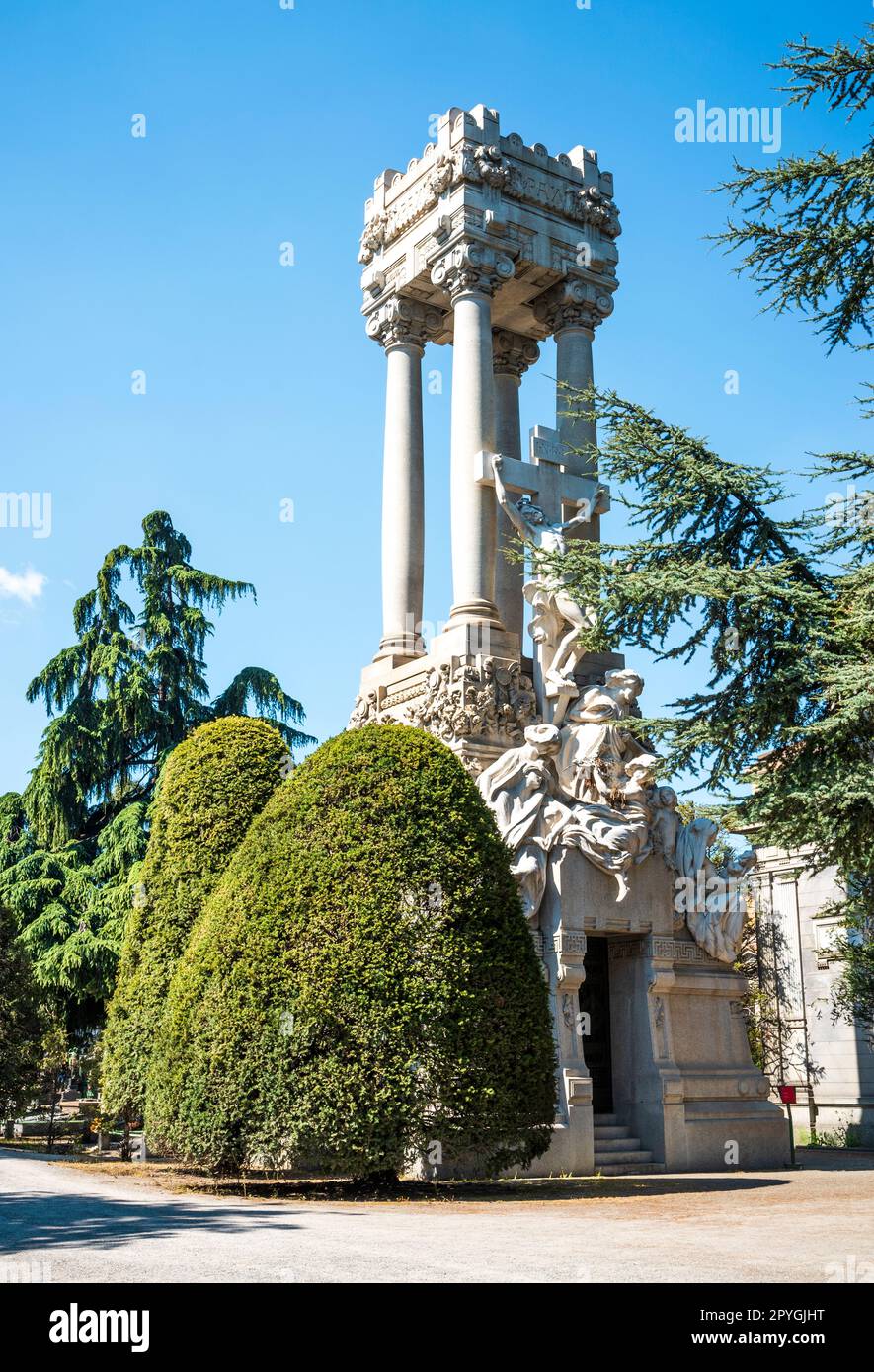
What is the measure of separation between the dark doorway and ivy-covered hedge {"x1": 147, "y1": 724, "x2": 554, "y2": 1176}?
559 cm

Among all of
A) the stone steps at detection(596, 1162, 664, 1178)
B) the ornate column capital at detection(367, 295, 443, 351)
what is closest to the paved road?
the stone steps at detection(596, 1162, 664, 1178)

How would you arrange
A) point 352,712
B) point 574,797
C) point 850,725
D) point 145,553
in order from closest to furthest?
point 850,725, point 574,797, point 352,712, point 145,553

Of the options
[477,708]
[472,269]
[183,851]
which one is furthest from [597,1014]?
[472,269]

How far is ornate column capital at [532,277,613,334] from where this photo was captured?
2422cm

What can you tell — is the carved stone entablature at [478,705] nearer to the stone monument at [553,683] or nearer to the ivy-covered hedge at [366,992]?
the stone monument at [553,683]

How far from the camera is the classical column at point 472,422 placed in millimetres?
21438

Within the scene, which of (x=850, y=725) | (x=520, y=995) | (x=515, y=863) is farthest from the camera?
(x=515, y=863)

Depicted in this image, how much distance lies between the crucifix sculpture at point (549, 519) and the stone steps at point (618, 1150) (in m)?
5.66

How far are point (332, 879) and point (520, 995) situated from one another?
7.13 feet

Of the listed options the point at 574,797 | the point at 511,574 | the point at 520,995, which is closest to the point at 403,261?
the point at 511,574

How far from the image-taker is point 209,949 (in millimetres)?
13812

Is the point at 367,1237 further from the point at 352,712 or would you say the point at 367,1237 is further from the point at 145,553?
the point at 145,553

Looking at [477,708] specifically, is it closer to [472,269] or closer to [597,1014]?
[597,1014]

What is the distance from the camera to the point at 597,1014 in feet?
62.1
